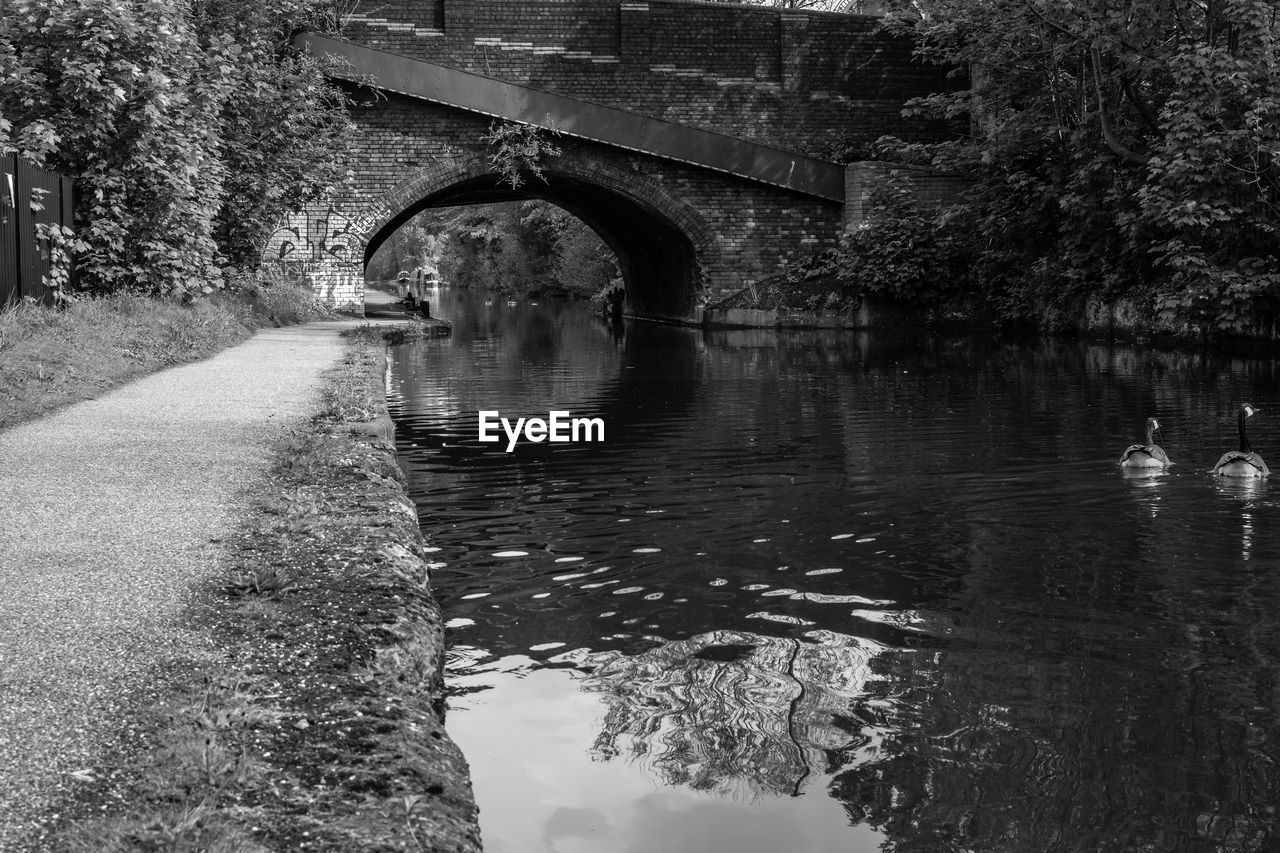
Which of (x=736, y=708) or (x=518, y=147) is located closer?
(x=736, y=708)

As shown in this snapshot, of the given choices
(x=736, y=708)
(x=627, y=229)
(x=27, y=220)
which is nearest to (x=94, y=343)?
(x=27, y=220)

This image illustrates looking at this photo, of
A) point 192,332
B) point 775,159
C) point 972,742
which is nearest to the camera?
point 972,742

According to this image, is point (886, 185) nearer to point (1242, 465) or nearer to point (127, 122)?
point (127, 122)

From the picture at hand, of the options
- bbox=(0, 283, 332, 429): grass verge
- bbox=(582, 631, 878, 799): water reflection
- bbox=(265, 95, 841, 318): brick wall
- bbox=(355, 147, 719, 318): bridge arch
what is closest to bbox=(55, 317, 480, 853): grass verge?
bbox=(582, 631, 878, 799): water reflection

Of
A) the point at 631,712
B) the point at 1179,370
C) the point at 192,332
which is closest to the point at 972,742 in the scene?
the point at 631,712

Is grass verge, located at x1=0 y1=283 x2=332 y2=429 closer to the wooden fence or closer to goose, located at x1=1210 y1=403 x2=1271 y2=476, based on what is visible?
the wooden fence

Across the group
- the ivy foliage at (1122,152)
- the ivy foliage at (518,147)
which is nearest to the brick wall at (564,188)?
the ivy foliage at (518,147)

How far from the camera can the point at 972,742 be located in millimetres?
3656

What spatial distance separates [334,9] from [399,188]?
3432 millimetres

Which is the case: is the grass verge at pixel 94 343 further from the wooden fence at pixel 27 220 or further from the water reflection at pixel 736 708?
the water reflection at pixel 736 708

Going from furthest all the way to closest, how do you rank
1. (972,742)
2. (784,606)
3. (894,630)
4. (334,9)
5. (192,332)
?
(334,9) → (192,332) → (784,606) → (894,630) → (972,742)

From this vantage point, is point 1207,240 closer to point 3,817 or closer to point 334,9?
point 334,9

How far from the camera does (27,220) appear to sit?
1223 cm

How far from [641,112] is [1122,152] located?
10123 millimetres
